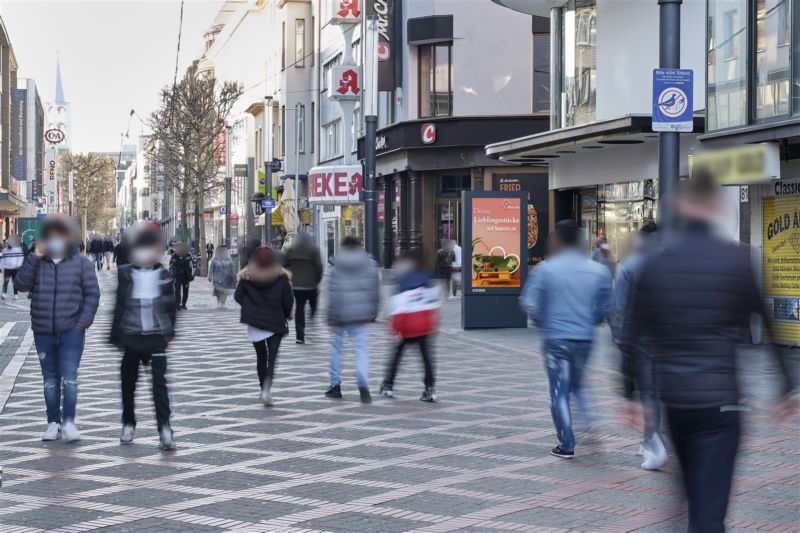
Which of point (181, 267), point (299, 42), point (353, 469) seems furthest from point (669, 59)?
point (299, 42)

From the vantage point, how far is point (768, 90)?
17.4 meters

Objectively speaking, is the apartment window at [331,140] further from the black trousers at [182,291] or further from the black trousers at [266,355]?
the black trousers at [266,355]

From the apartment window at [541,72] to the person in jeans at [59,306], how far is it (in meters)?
28.9

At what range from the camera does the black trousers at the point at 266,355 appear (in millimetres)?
12383

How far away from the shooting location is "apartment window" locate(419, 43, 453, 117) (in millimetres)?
38562

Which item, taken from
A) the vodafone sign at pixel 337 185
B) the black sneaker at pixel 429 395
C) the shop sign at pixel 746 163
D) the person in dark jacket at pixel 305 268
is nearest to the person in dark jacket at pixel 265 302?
the black sneaker at pixel 429 395

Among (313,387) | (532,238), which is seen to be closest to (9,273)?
(532,238)

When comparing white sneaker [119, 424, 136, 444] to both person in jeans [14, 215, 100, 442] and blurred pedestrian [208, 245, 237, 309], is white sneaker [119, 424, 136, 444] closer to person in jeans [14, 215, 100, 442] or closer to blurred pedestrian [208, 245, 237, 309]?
person in jeans [14, 215, 100, 442]

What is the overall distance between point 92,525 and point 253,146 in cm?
7551

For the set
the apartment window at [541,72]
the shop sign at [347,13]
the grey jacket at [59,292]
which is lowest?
the grey jacket at [59,292]

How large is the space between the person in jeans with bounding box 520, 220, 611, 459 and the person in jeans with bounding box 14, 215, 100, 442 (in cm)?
368

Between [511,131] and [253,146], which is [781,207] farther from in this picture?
[253,146]

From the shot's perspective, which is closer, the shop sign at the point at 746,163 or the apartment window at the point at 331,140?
the shop sign at the point at 746,163

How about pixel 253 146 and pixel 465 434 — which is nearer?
pixel 465 434
